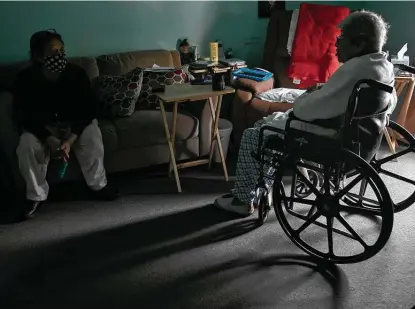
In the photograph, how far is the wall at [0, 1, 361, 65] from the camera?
3119mm

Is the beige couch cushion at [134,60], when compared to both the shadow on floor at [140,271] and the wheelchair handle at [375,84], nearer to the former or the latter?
the shadow on floor at [140,271]

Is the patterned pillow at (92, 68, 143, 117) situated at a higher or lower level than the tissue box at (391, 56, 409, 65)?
lower

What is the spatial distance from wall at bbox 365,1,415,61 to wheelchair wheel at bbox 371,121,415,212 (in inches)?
38.6

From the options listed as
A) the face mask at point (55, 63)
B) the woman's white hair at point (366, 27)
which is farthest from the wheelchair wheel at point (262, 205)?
the face mask at point (55, 63)

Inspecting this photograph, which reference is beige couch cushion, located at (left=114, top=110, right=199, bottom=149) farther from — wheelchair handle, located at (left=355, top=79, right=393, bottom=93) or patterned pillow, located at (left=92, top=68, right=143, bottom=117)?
wheelchair handle, located at (left=355, top=79, right=393, bottom=93)

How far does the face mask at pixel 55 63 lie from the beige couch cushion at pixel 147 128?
1.63 feet

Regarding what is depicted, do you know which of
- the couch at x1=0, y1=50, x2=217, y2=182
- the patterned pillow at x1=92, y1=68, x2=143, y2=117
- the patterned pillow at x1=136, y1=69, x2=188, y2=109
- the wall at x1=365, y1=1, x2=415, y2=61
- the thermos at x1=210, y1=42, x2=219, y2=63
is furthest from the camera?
the wall at x1=365, y1=1, x2=415, y2=61

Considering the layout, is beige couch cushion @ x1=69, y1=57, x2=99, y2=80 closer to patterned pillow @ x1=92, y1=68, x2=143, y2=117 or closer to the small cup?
patterned pillow @ x1=92, y1=68, x2=143, y2=117

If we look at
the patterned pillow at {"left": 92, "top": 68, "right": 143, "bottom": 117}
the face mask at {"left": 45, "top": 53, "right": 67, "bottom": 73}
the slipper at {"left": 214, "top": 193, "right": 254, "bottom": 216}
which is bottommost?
the slipper at {"left": 214, "top": 193, "right": 254, "bottom": 216}

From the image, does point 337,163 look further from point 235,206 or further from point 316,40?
point 316,40

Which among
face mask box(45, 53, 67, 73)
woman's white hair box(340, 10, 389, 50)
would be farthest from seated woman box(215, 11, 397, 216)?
face mask box(45, 53, 67, 73)

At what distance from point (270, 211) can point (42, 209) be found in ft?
4.46

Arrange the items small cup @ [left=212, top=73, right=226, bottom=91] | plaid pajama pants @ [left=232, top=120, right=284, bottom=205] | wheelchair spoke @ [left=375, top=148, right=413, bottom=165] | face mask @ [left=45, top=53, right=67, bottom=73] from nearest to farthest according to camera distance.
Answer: wheelchair spoke @ [left=375, top=148, right=413, bottom=165], plaid pajama pants @ [left=232, top=120, right=284, bottom=205], face mask @ [left=45, top=53, right=67, bottom=73], small cup @ [left=212, top=73, right=226, bottom=91]

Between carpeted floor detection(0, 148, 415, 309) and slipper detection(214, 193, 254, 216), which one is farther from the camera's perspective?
slipper detection(214, 193, 254, 216)
